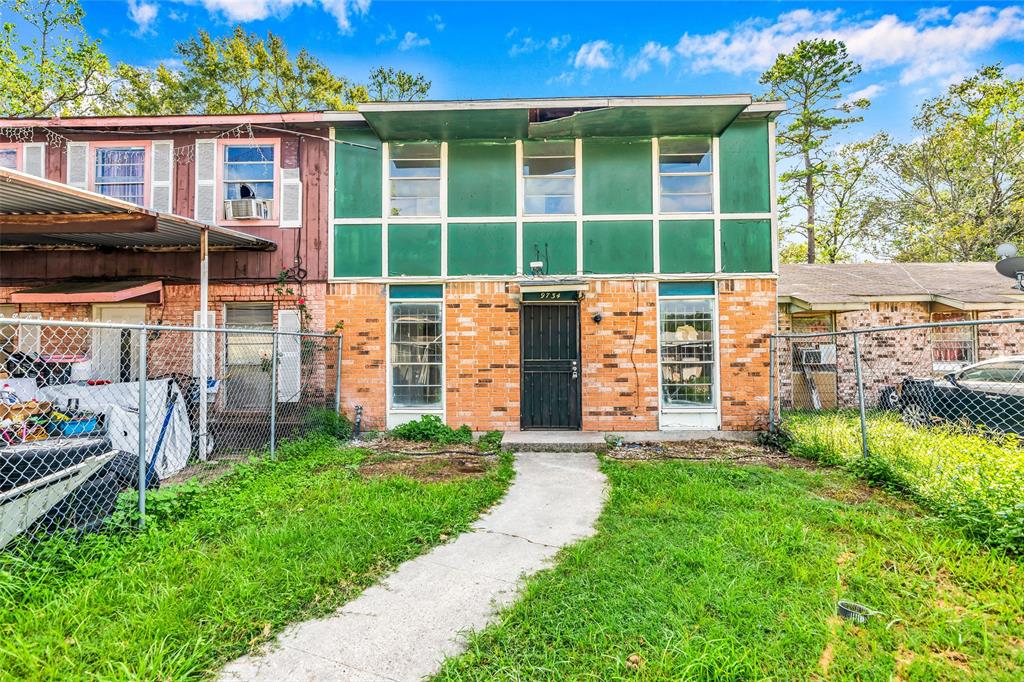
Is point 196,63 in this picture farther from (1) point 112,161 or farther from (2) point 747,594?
(2) point 747,594

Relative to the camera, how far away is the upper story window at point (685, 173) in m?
7.57

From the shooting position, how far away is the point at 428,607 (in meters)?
2.71

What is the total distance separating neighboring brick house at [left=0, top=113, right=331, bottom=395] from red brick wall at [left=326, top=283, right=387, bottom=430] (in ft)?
1.25

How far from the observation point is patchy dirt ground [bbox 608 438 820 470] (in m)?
5.90

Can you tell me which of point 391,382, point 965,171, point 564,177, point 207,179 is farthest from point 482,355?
point 965,171

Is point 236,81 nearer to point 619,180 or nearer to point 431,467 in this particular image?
point 619,180

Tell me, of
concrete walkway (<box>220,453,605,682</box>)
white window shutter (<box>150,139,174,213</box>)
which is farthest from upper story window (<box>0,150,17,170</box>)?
concrete walkway (<box>220,453,605,682</box>)

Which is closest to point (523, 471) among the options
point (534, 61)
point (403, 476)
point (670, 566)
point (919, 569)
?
point (403, 476)

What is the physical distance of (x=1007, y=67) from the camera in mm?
15922

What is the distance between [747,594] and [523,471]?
328 centimetres

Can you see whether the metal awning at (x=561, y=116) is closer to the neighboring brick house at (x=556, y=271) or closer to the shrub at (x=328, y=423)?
the neighboring brick house at (x=556, y=271)

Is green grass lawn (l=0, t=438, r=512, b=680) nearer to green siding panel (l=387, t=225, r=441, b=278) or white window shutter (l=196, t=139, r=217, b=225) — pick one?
green siding panel (l=387, t=225, r=441, b=278)

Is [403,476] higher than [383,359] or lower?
lower

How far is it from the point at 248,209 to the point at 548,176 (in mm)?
5312
